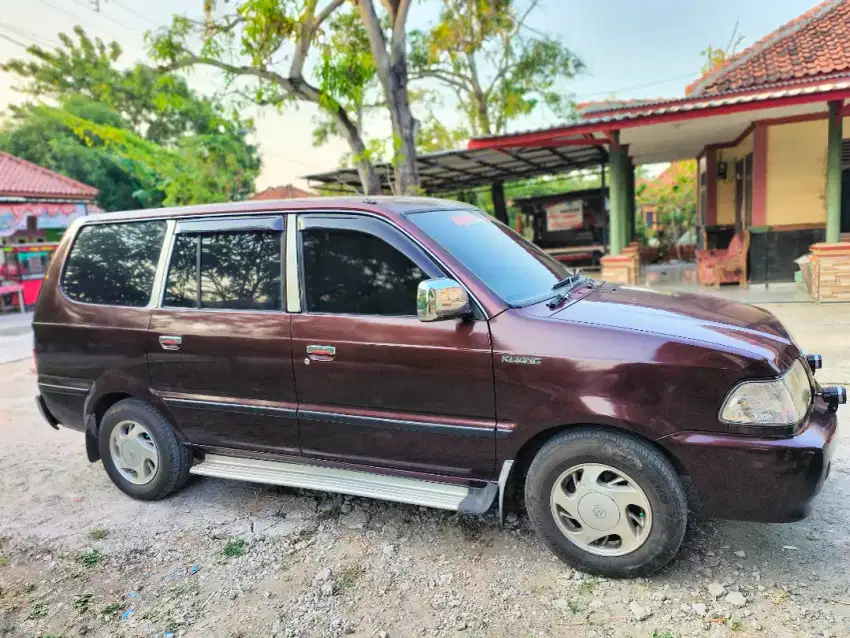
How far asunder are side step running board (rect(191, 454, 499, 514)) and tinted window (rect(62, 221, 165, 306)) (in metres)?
1.15

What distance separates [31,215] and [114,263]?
16652 millimetres

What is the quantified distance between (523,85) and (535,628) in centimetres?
2447

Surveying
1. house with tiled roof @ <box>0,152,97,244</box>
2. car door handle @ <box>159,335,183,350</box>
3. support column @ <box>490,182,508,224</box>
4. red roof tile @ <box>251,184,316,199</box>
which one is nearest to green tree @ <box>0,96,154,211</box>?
red roof tile @ <box>251,184,316,199</box>

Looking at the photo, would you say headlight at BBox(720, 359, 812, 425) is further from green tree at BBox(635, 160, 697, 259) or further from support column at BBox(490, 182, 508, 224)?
green tree at BBox(635, 160, 697, 259)

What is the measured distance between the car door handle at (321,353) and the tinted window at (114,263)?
1276 mm

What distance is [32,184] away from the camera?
1812 cm

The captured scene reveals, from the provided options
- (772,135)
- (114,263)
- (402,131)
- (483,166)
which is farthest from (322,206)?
(483,166)

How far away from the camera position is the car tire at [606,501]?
8.61ft

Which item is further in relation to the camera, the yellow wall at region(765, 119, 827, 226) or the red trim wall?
the red trim wall

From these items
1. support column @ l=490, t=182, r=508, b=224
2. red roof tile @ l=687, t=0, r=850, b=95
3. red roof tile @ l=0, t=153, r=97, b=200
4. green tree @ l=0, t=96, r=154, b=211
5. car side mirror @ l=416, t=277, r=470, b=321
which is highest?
green tree @ l=0, t=96, r=154, b=211

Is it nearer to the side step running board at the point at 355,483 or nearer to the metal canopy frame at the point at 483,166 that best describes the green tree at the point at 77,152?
the metal canopy frame at the point at 483,166

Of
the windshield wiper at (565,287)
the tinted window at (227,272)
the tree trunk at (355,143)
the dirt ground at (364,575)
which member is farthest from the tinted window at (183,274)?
the tree trunk at (355,143)

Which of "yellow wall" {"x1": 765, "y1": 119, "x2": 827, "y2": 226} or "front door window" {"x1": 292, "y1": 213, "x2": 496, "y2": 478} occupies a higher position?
"yellow wall" {"x1": 765, "y1": 119, "x2": 827, "y2": 226}

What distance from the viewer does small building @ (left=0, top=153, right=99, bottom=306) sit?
1662 cm
